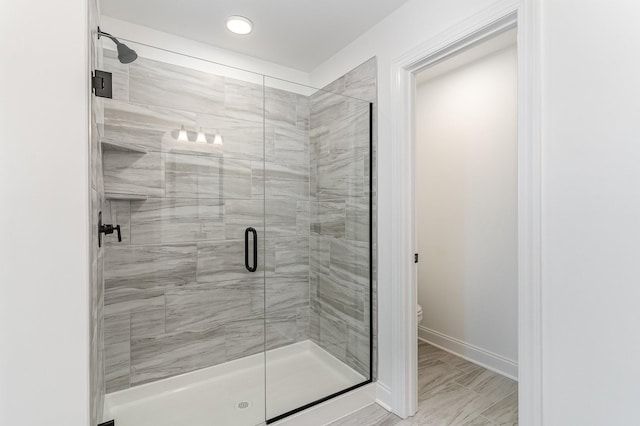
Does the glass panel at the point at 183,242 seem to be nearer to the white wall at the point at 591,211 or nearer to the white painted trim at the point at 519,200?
the white painted trim at the point at 519,200

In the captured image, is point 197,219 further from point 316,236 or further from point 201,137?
point 316,236

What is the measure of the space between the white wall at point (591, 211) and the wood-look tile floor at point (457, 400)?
28.6 inches

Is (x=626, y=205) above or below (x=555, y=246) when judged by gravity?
above

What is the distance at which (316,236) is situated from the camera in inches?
92.4

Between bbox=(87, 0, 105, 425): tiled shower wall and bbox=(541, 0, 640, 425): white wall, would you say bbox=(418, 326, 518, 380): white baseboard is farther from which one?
bbox=(87, 0, 105, 425): tiled shower wall

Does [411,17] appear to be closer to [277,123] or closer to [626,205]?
[277,123]

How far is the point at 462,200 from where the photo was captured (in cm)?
260

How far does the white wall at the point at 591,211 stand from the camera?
1009 millimetres

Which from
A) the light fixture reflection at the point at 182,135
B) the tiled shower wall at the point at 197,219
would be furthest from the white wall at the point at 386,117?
the light fixture reflection at the point at 182,135

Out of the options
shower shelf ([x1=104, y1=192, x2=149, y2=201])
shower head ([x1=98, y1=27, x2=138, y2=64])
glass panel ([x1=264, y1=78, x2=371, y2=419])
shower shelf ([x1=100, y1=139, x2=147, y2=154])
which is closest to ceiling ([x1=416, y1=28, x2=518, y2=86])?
glass panel ([x1=264, y1=78, x2=371, y2=419])

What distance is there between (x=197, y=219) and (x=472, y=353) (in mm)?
2442

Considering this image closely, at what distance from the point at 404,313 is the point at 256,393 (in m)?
1.07
